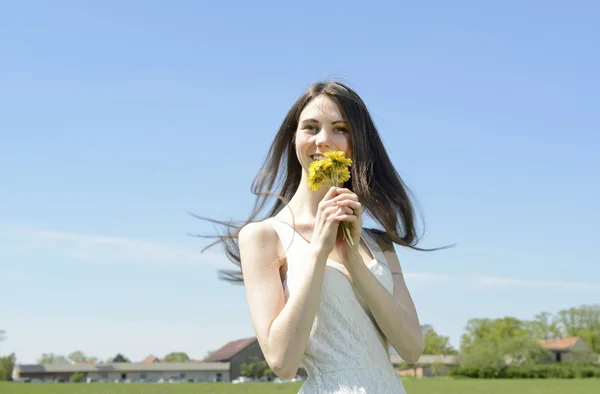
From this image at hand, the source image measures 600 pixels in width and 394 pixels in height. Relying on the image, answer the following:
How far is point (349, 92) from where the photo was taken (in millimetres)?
3021

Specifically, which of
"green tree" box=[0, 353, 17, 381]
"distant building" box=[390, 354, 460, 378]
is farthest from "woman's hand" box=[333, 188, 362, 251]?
"distant building" box=[390, 354, 460, 378]

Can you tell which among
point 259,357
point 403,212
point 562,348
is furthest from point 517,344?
point 403,212

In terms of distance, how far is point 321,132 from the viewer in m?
2.94

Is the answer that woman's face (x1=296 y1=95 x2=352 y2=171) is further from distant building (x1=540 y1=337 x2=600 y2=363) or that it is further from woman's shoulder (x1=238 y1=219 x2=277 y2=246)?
distant building (x1=540 y1=337 x2=600 y2=363)

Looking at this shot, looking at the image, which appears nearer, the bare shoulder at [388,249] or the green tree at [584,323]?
the bare shoulder at [388,249]

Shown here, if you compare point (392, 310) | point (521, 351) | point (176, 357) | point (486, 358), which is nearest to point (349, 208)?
point (392, 310)

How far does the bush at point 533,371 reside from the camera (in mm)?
59062

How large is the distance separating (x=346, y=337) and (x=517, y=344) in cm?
7207

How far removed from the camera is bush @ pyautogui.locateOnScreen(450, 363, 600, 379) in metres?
59.1

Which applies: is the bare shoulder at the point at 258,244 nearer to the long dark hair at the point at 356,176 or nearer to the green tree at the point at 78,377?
the long dark hair at the point at 356,176

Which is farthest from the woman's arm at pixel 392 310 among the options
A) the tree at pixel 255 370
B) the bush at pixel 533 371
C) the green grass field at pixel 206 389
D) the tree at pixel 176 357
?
the tree at pixel 176 357

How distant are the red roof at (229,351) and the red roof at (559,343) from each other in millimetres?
30998

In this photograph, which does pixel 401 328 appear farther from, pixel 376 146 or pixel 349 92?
pixel 349 92

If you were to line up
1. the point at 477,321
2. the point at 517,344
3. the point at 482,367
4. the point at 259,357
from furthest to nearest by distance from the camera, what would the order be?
the point at 477,321, the point at 259,357, the point at 517,344, the point at 482,367
